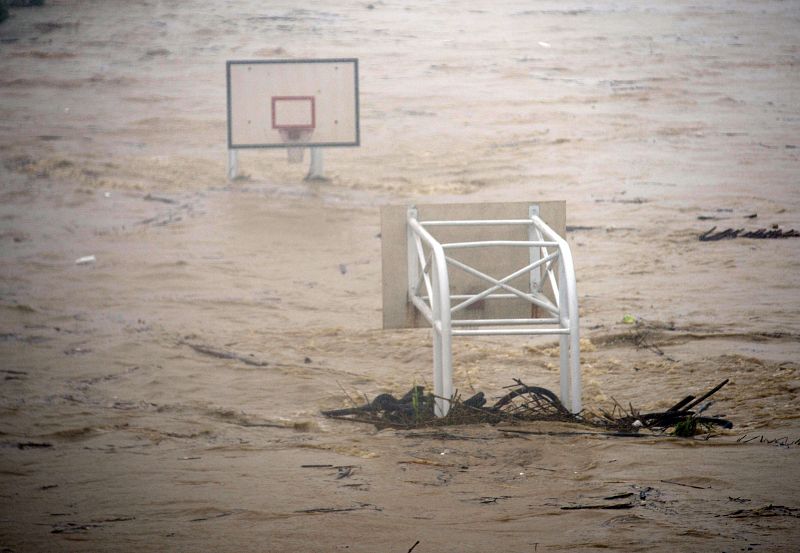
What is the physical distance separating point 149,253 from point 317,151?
3.34 metres

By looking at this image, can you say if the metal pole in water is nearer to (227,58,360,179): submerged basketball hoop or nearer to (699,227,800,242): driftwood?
(227,58,360,179): submerged basketball hoop

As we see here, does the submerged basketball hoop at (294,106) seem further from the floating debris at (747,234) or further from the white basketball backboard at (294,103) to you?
the floating debris at (747,234)

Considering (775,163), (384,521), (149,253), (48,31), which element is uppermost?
(48,31)

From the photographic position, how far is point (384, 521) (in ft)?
13.3

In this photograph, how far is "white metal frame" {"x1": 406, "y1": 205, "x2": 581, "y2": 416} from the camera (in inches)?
201

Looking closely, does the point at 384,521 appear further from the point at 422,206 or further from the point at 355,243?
the point at 355,243

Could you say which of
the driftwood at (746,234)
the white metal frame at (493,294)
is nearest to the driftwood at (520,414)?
the white metal frame at (493,294)

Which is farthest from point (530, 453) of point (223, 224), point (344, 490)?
point (223, 224)

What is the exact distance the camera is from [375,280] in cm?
899

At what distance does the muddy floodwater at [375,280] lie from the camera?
4.23m

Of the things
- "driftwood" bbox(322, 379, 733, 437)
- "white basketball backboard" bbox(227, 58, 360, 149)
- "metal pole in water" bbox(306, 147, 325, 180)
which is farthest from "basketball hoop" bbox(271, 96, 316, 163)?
"driftwood" bbox(322, 379, 733, 437)

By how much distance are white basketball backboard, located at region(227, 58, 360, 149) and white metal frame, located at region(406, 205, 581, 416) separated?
6699 mm

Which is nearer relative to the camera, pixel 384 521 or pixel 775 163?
pixel 384 521

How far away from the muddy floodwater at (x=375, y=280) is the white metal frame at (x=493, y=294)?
33cm
